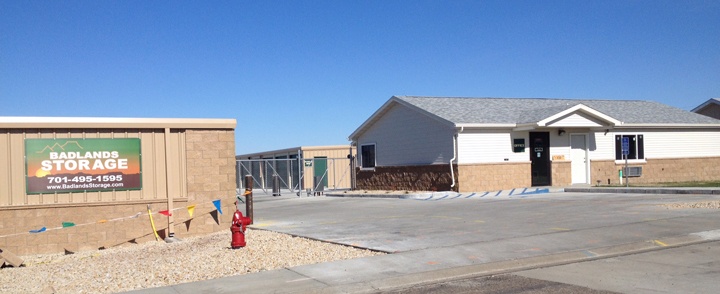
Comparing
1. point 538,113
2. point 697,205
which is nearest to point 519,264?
point 697,205

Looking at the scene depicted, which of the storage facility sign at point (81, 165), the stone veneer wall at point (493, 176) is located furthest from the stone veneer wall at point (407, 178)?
the storage facility sign at point (81, 165)

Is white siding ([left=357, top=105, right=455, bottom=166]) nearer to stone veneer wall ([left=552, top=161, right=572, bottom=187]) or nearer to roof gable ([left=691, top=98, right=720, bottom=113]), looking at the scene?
stone veneer wall ([left=552, top=161, right=572, bottom=187])

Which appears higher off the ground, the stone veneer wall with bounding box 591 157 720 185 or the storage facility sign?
the storage facility sign

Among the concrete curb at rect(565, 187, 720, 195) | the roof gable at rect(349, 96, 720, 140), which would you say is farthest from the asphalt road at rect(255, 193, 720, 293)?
the roof gable at rect(349, 96, 720, 140)

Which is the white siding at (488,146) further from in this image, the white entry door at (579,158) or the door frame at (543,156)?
the white entry door at (579,158)

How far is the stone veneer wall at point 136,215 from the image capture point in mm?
13984

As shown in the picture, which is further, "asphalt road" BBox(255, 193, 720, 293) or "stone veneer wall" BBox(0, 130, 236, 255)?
"stone veneer wall" BBox(0, 130, 236, 255)

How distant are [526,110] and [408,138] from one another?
525cm

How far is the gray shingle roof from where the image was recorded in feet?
88.3

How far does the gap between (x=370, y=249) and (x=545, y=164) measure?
17.5 metres

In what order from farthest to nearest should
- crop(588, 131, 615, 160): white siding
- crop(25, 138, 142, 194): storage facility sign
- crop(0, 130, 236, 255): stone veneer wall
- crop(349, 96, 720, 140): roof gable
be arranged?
crop(588, 131, 615, 160): white siding → crop(349, 96, 720, 140): roof gable → crop(25, 138, 142, 194): storage facility sign → crop(0, 130, 236, 255): stone veneer wall

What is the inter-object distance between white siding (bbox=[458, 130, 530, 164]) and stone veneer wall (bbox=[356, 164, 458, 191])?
2.58 ft

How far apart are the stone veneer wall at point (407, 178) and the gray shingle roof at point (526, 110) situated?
227 cm

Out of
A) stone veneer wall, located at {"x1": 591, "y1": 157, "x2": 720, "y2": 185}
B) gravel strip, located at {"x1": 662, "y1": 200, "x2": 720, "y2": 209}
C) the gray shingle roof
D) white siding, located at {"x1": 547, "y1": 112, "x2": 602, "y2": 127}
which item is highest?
the gray shingle roof
